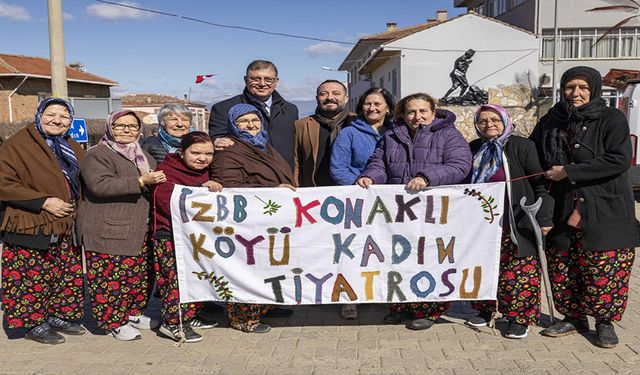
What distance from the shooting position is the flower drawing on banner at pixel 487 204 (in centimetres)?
407

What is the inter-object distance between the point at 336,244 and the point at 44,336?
2.27 metres

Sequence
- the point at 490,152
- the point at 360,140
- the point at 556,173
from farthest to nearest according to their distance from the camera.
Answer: the point at 360,140 < the point at 490,152 < the point at 556,173

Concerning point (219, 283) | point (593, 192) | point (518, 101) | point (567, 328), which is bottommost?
point (567, 328)

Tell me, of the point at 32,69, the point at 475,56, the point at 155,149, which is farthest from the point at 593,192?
the point at 32,69

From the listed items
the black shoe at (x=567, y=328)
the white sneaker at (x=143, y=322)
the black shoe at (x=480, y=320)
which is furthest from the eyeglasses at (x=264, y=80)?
the black shoe at (x=567, y=328)

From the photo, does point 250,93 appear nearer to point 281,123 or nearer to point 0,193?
point 281,123

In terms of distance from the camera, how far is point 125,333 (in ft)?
13.8

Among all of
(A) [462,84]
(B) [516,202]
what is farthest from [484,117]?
(A) [462,84]

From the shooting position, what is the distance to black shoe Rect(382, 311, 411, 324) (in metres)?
4.49

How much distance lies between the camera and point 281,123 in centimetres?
495

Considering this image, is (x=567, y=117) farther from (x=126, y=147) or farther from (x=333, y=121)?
(x=126, y=147)

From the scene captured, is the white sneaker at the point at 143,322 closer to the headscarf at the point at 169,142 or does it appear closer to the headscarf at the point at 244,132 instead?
the headscarf at the point at 169,142

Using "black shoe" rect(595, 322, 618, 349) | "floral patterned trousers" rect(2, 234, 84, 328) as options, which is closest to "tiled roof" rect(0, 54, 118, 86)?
"floral patterned trousers" rect(2, 234, 84, 328)

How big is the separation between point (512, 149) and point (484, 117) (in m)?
0.30
